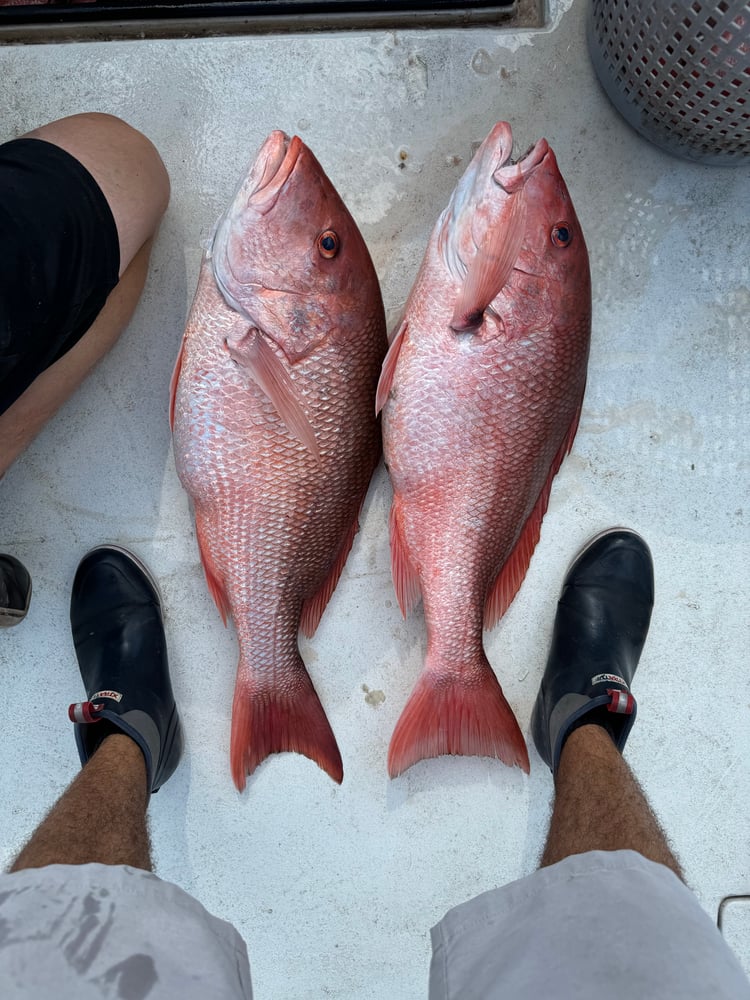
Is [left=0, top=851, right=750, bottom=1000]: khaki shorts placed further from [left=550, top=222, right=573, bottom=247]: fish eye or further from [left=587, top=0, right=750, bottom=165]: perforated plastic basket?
[left=587, top=0, right=750, bottom=165]: perforated plastic basket

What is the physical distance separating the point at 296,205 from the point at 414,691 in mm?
952

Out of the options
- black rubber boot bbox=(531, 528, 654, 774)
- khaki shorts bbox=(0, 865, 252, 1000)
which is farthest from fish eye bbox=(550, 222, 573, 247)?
khaki shorts bbox=(0, 865, 252, 1000)

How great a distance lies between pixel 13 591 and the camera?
5.06 feet

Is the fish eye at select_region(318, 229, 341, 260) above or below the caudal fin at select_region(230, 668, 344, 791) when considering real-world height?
above

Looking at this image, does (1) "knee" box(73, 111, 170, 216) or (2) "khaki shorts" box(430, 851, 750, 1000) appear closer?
(2) "khaki shorts" box(430, 851, 750, 1000)

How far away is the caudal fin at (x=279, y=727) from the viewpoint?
145cm

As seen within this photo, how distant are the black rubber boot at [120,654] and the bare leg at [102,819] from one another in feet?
0.19

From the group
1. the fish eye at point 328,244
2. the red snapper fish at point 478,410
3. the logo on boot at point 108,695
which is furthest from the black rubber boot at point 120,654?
the fish eye at point 328,244

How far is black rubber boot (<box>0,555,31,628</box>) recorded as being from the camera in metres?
1.52

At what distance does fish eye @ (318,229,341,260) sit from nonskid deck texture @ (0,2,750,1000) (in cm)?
31

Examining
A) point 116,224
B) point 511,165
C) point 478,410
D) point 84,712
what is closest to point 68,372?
point 116,224

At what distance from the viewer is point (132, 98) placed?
1556 mm

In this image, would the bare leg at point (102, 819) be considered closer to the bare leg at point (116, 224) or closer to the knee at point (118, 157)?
the bare leg at point (116, 224)

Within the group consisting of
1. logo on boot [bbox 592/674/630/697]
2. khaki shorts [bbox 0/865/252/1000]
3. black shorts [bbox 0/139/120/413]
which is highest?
black shorts [bbox 0/139/120/413]
